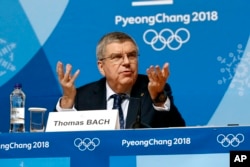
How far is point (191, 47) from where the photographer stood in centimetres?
455

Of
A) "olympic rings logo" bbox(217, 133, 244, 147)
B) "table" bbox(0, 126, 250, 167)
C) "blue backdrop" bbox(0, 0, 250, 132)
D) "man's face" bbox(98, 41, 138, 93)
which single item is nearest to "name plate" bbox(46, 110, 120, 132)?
"table" bbox(0, 126, 250, 167)

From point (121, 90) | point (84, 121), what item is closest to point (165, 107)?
point (121, 90)

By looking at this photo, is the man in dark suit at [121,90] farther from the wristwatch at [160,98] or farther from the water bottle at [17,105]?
the water bottle at [17,105]

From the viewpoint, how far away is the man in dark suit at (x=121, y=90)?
3.82 meters

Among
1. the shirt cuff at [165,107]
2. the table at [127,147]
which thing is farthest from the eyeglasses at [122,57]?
the table at [127,147]

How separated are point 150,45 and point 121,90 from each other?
517 mm

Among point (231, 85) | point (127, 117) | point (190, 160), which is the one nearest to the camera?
point (190, 160)

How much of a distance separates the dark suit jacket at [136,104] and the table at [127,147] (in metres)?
0.64

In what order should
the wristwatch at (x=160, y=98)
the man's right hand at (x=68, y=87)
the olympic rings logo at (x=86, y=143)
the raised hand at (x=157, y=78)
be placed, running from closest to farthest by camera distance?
the olympic rings logo at (x=86, y=143) → the raised hand at (x=157, y=78) → the wristwatch at (x=160, y=98) → the man's right hand at (x=68, y=87)

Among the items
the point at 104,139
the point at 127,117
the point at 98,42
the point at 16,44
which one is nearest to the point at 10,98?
the point at 16,44

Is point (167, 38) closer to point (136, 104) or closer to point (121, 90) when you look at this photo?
point (121, 90)

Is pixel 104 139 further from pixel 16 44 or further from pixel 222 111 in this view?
pixel 16 44

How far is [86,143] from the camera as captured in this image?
3180 millimetres

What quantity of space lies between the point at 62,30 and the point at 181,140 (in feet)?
6.01
